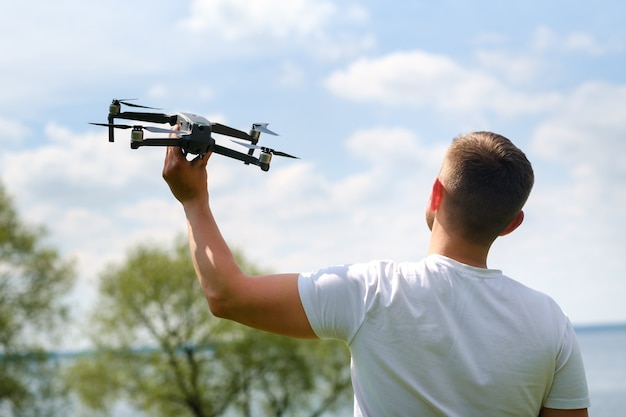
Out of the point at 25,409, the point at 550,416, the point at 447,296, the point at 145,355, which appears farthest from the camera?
the point at 145,355

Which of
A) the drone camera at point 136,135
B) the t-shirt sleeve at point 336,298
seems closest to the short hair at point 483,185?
the t-shirt sleeve at point 336,298

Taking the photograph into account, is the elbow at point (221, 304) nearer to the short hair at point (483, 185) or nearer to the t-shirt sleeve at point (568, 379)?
the short hair at point (483, 185)

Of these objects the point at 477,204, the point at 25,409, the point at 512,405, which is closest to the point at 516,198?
the point at 477,204

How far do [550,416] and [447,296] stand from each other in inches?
22.8

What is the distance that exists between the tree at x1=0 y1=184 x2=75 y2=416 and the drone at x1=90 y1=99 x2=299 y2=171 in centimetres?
2980

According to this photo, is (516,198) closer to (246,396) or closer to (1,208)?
(1,208)

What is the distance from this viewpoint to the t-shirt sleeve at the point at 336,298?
7.45 feet

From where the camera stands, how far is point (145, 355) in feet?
115

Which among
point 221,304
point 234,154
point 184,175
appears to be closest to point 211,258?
point 221,304

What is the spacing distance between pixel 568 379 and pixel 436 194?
73 centimetres

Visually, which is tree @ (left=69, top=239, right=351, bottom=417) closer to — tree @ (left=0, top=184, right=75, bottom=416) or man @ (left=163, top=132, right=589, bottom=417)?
tree @ (left=0, top=184, right=75, bottom=416)

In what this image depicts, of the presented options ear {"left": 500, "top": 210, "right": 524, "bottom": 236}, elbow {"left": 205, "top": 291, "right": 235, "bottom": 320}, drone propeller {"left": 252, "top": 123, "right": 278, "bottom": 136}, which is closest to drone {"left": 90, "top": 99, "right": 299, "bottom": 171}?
drone propeller {"left": 252, "top": 123, "right": 278, "bottom": 136}

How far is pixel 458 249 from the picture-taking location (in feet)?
7.97

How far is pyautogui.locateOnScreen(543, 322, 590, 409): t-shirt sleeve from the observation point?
8.04 feet
